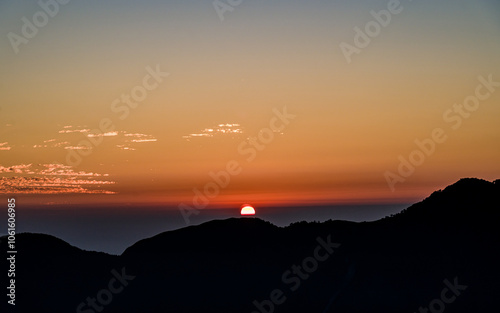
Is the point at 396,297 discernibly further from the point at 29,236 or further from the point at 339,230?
the point at 29,236

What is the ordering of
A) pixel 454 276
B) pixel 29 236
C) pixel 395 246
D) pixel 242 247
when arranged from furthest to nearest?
pixel 29 236, pixel 242 247, pixel 395 246, pixel 454 276

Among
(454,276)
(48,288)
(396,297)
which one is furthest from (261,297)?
(48,288)

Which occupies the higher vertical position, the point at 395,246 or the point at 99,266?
the point at 99,266

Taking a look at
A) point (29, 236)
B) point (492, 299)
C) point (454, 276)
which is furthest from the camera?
point (29, 236)

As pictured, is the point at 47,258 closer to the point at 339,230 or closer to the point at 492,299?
the point at 339,230

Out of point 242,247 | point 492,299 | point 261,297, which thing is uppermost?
point 242,247

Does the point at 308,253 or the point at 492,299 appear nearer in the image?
the point at 492,299

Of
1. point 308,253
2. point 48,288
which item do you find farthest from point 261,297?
point 48,288
